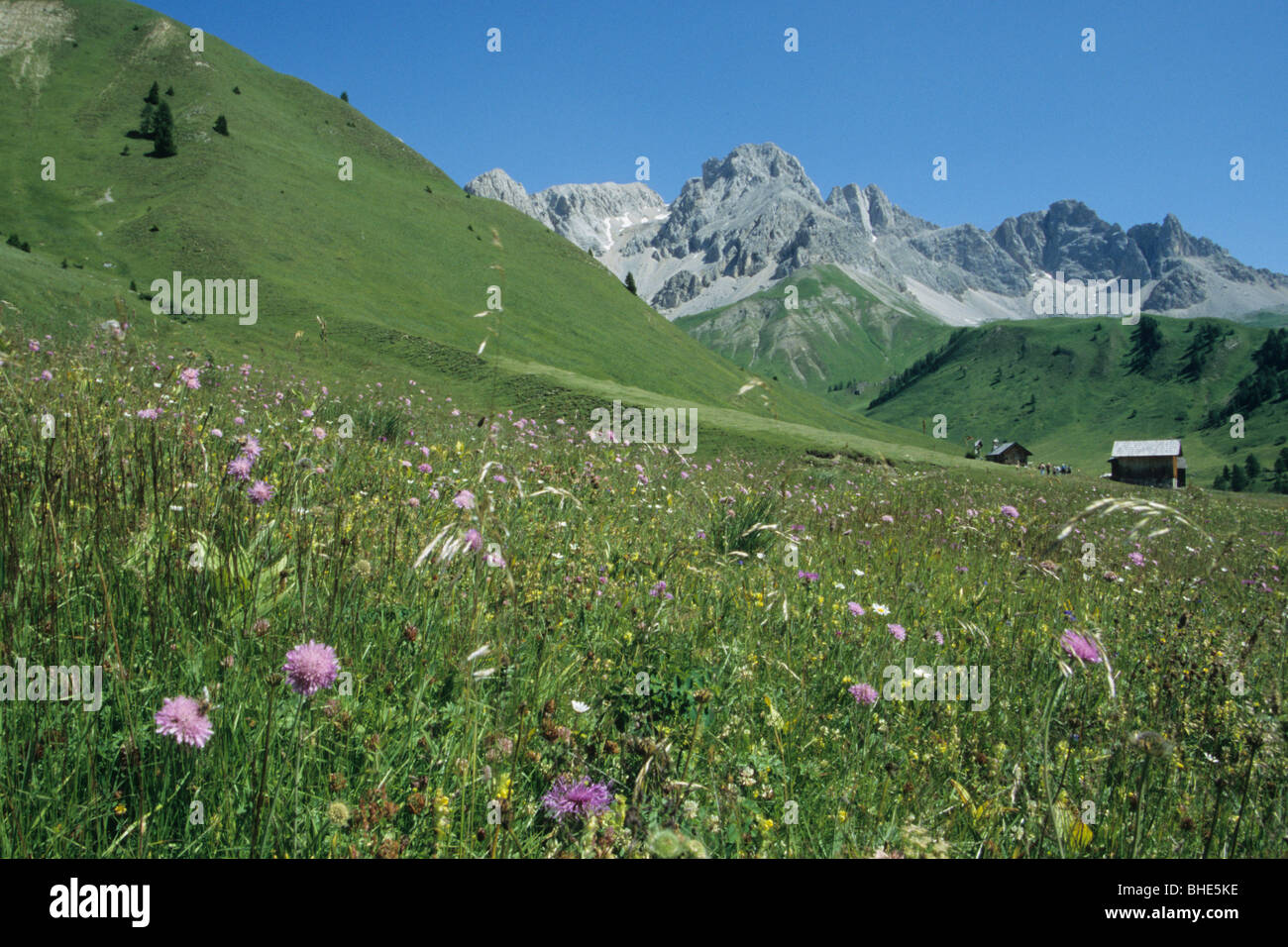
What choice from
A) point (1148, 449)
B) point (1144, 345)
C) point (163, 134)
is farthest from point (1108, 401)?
point (163, 134)

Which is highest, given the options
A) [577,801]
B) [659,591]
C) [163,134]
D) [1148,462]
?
[163,134]

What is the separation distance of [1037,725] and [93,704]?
137 inches

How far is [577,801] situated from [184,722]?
0.98 meters

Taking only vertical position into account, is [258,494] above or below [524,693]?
above

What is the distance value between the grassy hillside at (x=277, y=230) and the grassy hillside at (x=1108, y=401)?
103 m

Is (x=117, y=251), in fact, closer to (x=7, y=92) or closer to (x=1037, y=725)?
(x=7, y=92)

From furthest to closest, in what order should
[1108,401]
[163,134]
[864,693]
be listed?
[1108,401]
[163,134]
[864,693]

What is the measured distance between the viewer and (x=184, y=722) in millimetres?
1423

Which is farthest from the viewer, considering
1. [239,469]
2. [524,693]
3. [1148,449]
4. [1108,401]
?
[1108,401]

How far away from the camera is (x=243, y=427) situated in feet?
17.5

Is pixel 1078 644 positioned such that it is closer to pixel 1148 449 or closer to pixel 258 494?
pixel 258 494

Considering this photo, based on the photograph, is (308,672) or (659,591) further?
(659,591)

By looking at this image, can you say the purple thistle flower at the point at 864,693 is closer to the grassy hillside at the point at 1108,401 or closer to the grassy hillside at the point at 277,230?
the grassy hillside at the point at 277,230

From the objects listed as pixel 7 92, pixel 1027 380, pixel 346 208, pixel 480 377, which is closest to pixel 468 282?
pixel 346 208
